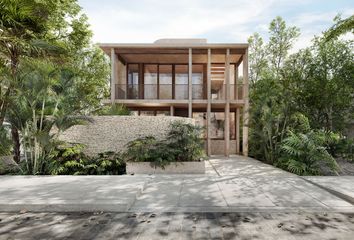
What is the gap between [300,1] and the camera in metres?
8.90

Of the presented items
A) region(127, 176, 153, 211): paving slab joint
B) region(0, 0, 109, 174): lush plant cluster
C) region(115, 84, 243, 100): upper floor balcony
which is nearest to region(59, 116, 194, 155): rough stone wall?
region(0, 0, 109, 174): lush plant cluster

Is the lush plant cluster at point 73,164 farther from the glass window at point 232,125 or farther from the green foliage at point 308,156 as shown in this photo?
the glass window at point 232,125

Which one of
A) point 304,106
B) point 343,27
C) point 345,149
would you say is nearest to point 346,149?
point 345,149

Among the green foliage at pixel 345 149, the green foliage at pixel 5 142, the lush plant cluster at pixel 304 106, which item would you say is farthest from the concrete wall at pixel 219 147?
the green foliage at pixel 5 142

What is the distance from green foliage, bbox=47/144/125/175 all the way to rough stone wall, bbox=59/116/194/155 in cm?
55

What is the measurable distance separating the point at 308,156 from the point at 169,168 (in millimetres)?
5157

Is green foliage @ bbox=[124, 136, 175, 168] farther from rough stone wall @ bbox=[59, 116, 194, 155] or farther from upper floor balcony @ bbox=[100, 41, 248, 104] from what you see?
upper floor balcony @ bbox=[100, 41, 248, 104]

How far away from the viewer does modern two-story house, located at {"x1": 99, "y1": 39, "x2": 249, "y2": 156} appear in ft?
45.4

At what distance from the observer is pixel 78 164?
868cm

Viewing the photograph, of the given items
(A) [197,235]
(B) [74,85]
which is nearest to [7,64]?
(B) [74,85]

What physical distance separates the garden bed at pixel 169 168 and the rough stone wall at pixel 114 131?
140 cm

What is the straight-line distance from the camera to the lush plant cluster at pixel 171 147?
Answer: 869cm

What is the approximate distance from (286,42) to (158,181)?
56.3ft

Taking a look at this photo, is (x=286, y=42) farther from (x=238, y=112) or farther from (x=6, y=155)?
(x=6, y=155)
